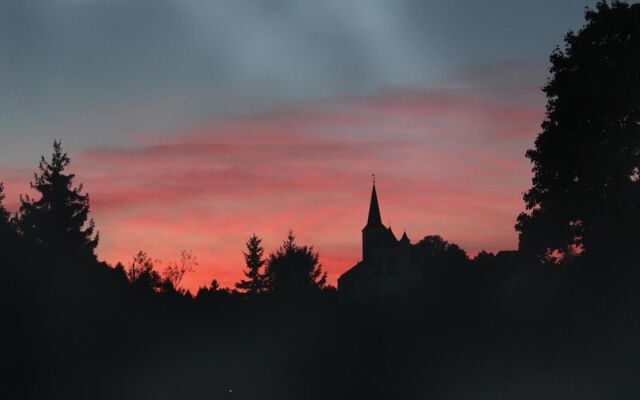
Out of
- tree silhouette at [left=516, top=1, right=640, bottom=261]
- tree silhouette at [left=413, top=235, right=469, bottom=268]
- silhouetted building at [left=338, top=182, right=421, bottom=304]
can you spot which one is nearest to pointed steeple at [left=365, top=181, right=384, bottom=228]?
silhouetted building at [left=338, top=182, right=421, bottom=304]

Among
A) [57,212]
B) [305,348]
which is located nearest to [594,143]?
[305,348]

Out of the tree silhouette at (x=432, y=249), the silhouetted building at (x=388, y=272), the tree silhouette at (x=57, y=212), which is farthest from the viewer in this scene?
Answer: the tree silhouette at (x=432, y=249)

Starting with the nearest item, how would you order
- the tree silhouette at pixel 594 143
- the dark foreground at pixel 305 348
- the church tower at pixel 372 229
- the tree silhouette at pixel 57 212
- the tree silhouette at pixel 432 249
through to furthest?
the dark foreground at pixel 305 348
the tree silhouette at pixel 594 143
the tree silhouette at pixel 57 212
the church tower at pixel 372 229
the tree silhouette at pixel 432 249

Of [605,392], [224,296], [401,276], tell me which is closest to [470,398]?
[605,392]

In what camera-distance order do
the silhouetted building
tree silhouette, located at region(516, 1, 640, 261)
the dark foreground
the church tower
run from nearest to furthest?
the dark foreground
tree silhouette, located at region(516, 1, 640, 261)
the silhouetted building
the church tower

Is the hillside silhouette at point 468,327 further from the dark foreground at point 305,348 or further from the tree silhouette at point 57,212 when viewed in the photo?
the tree silhouette at point 57,212

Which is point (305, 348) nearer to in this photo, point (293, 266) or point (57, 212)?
point (57, 212)

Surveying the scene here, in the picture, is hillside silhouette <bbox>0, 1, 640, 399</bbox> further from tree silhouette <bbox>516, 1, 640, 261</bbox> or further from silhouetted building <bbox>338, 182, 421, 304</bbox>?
silhouetted building <bbox>338, 182, 421, 304</bbox>

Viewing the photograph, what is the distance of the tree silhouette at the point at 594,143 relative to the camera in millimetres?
40875

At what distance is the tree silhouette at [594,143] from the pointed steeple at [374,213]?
91.6m

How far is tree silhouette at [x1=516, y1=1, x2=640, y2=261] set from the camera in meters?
40.9

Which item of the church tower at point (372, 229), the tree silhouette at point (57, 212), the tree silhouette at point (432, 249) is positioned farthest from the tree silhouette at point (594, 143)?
the tree silhouette at point (432, 249)

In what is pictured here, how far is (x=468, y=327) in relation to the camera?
49938mm

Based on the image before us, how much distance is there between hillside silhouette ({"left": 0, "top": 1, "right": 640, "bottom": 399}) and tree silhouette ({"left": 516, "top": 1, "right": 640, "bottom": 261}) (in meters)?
0.07
